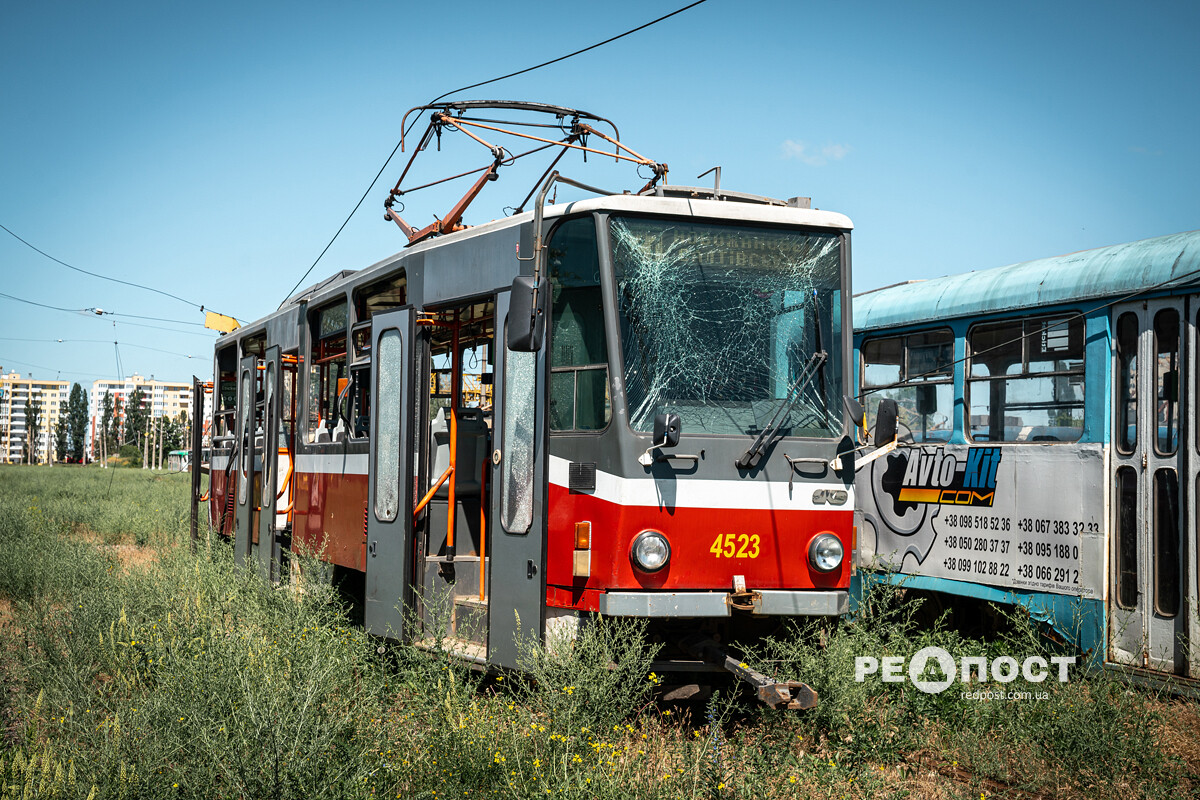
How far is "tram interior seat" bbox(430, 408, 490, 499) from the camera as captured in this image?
8.07 metres

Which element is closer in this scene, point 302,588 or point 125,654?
point 125,654

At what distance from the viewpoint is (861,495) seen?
10344mm

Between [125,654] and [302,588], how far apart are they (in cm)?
Result: 224

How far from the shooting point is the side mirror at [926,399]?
966 cm

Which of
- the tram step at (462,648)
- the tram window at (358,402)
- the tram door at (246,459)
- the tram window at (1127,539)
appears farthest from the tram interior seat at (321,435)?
the tram window at (1127,539)

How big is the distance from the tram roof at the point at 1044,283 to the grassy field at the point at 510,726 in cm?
287

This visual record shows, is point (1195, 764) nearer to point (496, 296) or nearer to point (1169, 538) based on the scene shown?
point (1169, 538)

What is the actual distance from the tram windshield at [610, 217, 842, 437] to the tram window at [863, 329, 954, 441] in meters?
2.88

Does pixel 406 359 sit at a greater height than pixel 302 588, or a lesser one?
greater

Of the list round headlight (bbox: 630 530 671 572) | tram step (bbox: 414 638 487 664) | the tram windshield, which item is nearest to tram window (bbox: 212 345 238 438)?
tram step (bbox: 414 638 487 664)

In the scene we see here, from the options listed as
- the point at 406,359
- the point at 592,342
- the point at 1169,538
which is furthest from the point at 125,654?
the point at 1169,538

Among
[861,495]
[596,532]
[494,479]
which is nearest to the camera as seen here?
[596,532]

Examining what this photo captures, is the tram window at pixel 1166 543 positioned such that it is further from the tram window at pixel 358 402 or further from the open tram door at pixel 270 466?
the open tram door at pixel 270 466

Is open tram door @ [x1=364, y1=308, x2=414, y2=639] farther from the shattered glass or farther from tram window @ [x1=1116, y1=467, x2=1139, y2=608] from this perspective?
tram window @ [x1=1116, y1=467, x2=1139, y2=608]
